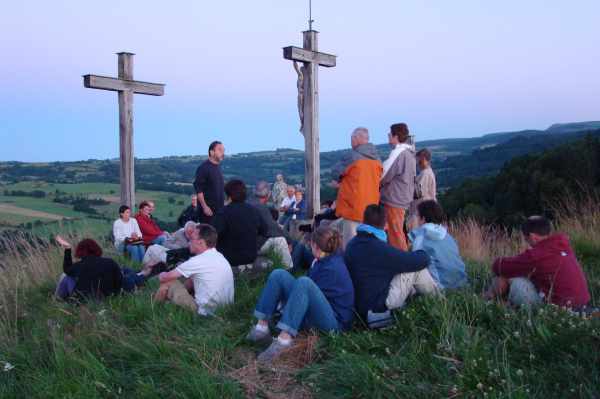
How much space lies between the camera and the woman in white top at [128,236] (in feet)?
32.2

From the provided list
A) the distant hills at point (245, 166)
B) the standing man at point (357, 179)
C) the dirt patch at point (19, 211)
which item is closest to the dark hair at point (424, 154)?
the standing man at point (357, 179)

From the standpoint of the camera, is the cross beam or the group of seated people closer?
the group of seated people

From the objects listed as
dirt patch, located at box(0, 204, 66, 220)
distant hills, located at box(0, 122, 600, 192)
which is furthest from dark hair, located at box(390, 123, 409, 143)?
dirt patch, located at box(0, 204, 66, 220)

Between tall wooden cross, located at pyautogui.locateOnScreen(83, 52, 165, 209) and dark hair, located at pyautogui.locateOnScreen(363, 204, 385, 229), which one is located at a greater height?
tall wooden cross, located at pyautogui.locateOnScreen(83, 52, 165, 209)

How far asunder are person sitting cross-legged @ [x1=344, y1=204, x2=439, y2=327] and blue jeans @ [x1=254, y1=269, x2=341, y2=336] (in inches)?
12.7

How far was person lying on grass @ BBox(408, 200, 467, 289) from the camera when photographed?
5711mm

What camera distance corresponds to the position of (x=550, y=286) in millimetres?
5090

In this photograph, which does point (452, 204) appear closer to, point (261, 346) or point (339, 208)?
point (339, 208)

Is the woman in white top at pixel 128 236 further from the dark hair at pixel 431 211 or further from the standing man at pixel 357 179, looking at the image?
the dark hair at pixel 431 211

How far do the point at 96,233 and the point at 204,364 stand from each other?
6874 millimetres

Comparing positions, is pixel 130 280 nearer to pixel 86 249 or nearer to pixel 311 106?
pixel 86 249

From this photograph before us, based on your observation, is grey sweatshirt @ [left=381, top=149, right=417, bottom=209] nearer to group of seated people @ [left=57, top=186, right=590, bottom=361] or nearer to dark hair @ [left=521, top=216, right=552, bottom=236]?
group of seated people @ [left=57, top=186, right=590, bottom=361]

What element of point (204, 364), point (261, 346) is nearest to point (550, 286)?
point (261, 346)

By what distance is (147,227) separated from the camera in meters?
10.3
